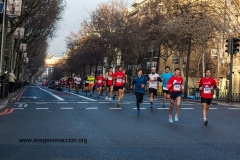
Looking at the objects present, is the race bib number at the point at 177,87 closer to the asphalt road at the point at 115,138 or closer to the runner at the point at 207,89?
the runner at the point at 207,89

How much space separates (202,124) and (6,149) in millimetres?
6999

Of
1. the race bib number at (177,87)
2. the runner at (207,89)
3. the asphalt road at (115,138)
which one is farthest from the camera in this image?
the race bib number at (177,87)

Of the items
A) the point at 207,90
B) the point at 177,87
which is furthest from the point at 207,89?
the point at 177,87

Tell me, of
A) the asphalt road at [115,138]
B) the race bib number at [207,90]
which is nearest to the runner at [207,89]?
the race bib number at [207,90]

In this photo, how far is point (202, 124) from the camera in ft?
46.2

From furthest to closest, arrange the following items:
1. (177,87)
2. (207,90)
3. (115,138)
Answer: (177,87), (207,90), (115,138)

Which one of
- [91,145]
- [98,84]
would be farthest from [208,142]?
[98,84]

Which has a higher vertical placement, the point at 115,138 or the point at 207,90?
the point at 207,90

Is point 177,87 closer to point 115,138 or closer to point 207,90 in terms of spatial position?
point 207,90

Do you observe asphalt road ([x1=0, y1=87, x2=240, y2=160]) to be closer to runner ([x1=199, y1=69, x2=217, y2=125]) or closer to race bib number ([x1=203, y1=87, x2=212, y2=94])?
runner ([x1=199, y1=69, x2=217, y2=125])

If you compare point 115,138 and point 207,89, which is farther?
point 207,89

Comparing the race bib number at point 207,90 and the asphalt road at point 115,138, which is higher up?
the race bib number at point 207,90

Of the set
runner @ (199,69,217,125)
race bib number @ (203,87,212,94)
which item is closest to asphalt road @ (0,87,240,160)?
runner @ (199,69,217,125)

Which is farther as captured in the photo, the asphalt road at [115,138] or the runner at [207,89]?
the runner at [207,89]
